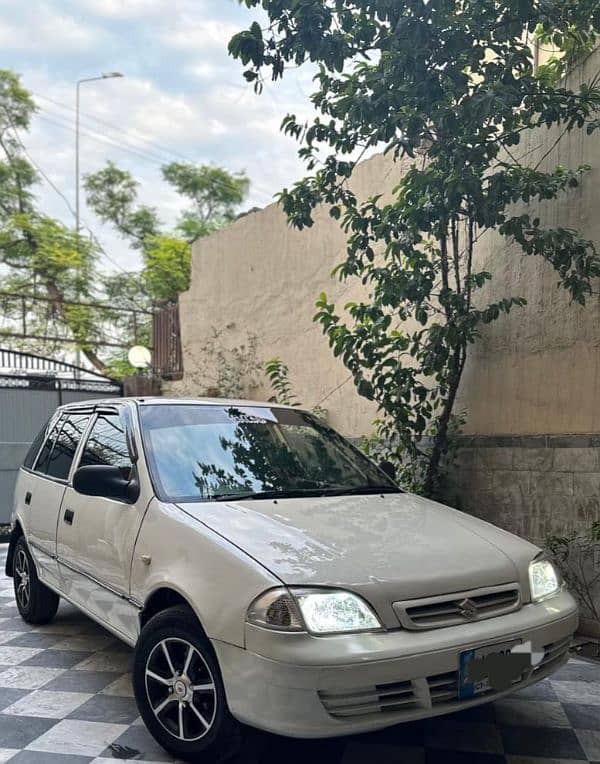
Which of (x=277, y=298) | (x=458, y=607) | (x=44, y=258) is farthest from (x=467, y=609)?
(x=44, y=258)

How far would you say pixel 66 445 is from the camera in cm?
471

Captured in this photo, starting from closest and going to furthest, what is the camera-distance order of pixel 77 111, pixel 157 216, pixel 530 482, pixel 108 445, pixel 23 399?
pixel 108 445
pixel 530 482
pixel 23 399
pixel 157 216
pixel 77 111

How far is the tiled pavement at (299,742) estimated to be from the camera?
2.97 m

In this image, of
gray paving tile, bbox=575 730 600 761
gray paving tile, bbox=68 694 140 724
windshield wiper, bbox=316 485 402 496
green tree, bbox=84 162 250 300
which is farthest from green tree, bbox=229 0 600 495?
green tree, bbox=84 162 250 300

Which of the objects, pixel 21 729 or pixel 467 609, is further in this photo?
pixel 21 729

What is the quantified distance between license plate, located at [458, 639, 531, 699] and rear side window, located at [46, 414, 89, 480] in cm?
290

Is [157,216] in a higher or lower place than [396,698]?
higher

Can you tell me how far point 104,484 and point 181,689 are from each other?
1.07m

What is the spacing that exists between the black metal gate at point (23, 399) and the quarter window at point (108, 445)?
6.19 metres

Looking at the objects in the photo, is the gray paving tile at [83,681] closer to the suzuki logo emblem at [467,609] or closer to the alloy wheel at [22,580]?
the alloy wheel at [22,580]

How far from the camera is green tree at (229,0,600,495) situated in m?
4.55

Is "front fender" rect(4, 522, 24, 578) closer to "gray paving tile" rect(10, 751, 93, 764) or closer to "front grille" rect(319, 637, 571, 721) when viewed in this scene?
"gray paving tile" rect(10, 751, 93, 764)

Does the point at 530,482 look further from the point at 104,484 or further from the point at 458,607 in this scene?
the point at 104,484

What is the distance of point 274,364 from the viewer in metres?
7.52
